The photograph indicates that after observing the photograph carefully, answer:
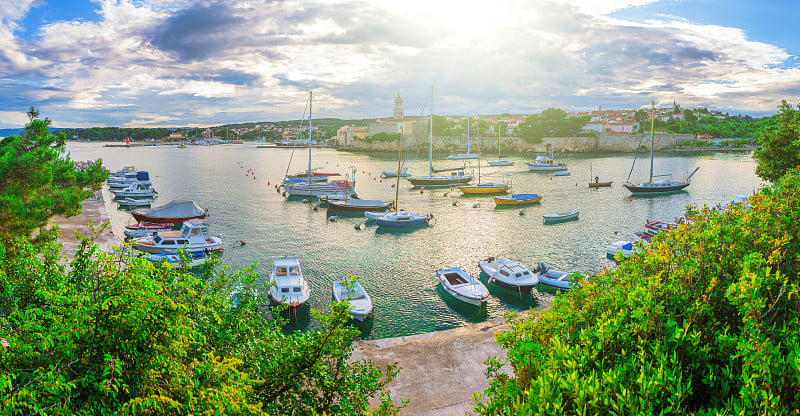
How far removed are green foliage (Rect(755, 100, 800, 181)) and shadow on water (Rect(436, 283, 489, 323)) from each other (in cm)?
1627

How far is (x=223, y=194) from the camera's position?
47875 mm

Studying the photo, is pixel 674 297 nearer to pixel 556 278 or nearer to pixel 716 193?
pixel 556 278

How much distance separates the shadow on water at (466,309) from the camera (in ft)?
54.9

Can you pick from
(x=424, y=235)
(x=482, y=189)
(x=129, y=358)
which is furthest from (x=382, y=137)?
(x=129, y=358)

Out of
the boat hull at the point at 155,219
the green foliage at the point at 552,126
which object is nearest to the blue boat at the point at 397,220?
the boat hull at the point at 155,219

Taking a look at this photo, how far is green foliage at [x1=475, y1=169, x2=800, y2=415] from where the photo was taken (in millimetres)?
3949

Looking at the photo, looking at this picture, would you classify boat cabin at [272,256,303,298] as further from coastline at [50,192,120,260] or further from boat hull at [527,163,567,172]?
boat hull at [527,163,567,172]

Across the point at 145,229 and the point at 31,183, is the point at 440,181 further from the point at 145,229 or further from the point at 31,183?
the point at 31,183

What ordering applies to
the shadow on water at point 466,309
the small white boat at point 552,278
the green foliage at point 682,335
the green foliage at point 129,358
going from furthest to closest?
the small white boat at point 552,278
the shadow on water at point 466,309
the green foliage at point 682,335
the green foliage at point 129,358

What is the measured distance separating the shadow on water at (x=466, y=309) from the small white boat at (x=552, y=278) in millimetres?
3828

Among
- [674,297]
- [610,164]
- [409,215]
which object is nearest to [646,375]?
[674,297]

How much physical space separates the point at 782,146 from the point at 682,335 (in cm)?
2270

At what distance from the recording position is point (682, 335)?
4734 mm

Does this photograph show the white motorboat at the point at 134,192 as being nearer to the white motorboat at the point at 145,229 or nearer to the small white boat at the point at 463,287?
the white motorboat at the point at 145,229
